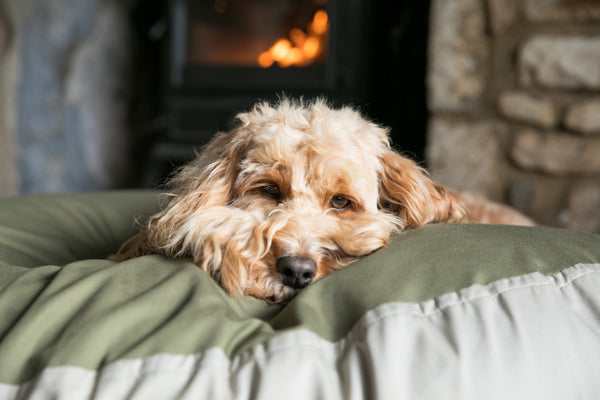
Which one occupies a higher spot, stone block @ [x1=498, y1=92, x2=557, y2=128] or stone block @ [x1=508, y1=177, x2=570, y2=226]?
stone block @ [x1=498, y1=92, x2=557, y2=128]

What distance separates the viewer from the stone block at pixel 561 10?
8.88 ft

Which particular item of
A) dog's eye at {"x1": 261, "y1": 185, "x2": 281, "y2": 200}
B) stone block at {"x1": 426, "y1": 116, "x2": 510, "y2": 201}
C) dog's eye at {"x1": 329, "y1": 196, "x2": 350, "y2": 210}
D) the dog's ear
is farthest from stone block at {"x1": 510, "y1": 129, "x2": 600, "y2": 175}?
dog's eye at {"x1": 261, "y1": 185, "x2": 281, "y2": 200}

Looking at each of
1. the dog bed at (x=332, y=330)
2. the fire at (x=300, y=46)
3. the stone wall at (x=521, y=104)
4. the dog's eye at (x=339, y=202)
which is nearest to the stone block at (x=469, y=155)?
the stone wall at (x=521, y=104)

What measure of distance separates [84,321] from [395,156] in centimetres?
99

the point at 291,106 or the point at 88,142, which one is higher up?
the point at 291,106

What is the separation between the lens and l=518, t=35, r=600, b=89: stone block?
107 inches

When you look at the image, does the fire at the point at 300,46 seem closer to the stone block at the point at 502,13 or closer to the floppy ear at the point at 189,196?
the stone block at the point at 502,13

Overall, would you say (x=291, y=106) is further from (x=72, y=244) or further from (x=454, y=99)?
(x=454, y=99)

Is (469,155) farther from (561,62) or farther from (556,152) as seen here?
(561,62)

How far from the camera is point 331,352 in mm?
791

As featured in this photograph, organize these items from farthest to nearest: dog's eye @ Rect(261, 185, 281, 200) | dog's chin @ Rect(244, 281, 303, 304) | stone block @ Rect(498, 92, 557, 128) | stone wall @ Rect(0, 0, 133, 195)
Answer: stone wall @ Rect(0, 0, 133, 195) < stone block @ Rect(498, 92, 557, 128) < dog's eye @ Rect(261, 185, 281, 200) < dog's chin @ Rect(244, 281, 303, 304)

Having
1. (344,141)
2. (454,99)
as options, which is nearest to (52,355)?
(344,141)

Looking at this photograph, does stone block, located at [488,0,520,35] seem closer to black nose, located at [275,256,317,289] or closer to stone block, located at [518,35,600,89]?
stone block, located at [518,35,600,89]

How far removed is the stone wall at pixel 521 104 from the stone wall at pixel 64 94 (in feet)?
8.98
